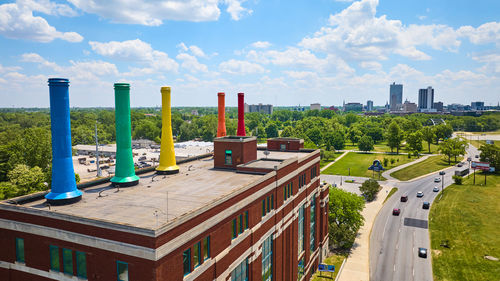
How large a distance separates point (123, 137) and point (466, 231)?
235 feet

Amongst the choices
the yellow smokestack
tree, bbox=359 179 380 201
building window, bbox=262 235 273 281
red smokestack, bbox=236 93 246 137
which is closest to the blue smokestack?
the yellow smokestack

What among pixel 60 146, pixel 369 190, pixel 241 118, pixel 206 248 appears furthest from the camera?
pixel 369 190

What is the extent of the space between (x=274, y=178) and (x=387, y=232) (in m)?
43.3

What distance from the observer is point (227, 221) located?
28.1 metres

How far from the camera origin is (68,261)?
76.5 feet

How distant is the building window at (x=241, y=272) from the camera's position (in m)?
30.3

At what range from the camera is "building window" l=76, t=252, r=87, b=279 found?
891 inches

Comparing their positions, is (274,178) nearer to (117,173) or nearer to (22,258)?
(117,173)

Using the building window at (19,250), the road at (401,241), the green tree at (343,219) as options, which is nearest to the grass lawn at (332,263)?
the green tree at (343,219)

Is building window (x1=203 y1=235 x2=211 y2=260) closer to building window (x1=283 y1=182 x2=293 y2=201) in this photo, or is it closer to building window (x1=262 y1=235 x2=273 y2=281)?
building window (x1=262 y1=235 x2=273 y2=281)

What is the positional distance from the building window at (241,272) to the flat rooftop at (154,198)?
7267 mm

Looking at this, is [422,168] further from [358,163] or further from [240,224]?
[240,224]

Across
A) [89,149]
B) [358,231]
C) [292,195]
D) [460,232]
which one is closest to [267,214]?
[292,195]

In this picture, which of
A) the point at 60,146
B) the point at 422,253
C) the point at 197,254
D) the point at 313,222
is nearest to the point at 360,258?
the point at 422,253
